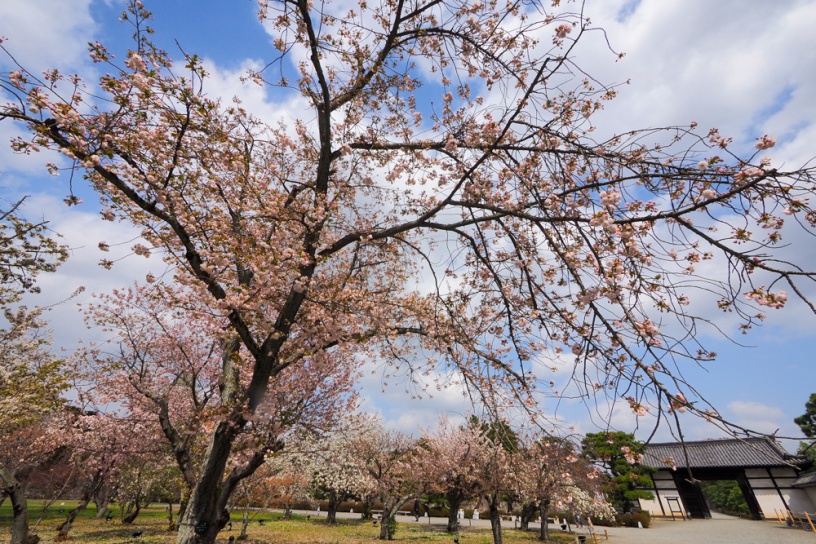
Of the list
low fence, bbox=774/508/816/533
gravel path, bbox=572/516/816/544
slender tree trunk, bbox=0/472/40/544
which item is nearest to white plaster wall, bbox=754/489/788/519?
low fence, bbox=774/508/816/533

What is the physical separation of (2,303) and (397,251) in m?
10.8

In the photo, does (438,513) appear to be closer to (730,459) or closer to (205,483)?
(730,459)

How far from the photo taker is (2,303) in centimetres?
1005

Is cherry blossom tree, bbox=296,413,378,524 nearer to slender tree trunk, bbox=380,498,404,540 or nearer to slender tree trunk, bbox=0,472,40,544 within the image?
slender tree trunk, bbox=380,498,404,540

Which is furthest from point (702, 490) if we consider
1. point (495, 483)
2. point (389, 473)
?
point (495, 483)

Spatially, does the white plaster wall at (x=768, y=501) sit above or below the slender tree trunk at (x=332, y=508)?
above

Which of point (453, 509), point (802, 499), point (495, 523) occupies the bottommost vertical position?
point (495, 523)

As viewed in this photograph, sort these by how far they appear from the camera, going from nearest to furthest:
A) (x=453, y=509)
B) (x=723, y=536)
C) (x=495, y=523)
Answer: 1. (x=495, y=523)
2. (x=723, y=536)
3. (x=453, y=509)

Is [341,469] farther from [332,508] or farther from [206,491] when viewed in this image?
[206,491]

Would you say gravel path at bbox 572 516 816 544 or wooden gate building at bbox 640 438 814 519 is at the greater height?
wooden gate building at bbox 640 438 814 519

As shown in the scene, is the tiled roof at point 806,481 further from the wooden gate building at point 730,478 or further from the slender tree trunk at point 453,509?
the slender tree trunk at point 453,509

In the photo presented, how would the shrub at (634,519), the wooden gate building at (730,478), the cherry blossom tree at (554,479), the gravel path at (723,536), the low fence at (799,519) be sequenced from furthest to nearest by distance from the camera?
1. the shrub at (634,519)
2. the wooden gate building at (730,478)
3. the low fence at (799,519)
4. the gravel path at (723,536)
5. the cherry blossom tree at (554,479)

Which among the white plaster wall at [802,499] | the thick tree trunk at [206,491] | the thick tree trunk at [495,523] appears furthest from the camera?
the white plaster wall at [802,499]

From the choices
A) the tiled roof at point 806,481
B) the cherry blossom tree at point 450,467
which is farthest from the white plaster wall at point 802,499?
the cherry blossom tree at point 450,467
